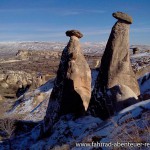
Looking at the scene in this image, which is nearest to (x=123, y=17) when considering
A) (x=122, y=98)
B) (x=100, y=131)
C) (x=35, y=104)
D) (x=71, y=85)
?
(x=122, y=98)

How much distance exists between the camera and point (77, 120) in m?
12.3

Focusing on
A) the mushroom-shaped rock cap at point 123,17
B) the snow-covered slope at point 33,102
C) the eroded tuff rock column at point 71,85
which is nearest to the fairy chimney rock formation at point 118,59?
the mushroom-shaped rock cap at point 123,17

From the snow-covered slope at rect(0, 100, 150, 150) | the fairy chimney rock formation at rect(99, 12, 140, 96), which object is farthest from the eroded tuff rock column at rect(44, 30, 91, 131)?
the fairy chimney rock formation at rect(99, 12, 140, 96)

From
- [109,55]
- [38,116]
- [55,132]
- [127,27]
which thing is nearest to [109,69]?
[109,55]

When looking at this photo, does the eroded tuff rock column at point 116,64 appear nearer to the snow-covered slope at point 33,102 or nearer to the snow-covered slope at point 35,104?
the snow-covered slope at point 35,104

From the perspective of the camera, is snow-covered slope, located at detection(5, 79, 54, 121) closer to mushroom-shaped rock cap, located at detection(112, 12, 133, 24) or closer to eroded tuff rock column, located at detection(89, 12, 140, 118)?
eroded tuff rock column, located at detection(89, 12, 140, 118)

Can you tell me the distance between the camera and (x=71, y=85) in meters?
→ 13.5

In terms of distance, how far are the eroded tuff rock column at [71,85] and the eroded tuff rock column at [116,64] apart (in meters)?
1.29

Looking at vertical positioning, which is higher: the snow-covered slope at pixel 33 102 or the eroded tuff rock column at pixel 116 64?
the eroded tuff rock column at pixel 116 64

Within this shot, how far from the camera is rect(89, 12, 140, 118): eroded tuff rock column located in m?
11.8

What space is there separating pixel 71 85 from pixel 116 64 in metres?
2.51

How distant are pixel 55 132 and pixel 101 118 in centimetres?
239

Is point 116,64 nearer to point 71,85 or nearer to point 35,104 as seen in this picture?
point 71,85

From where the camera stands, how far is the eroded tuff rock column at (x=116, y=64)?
38.5 ft
